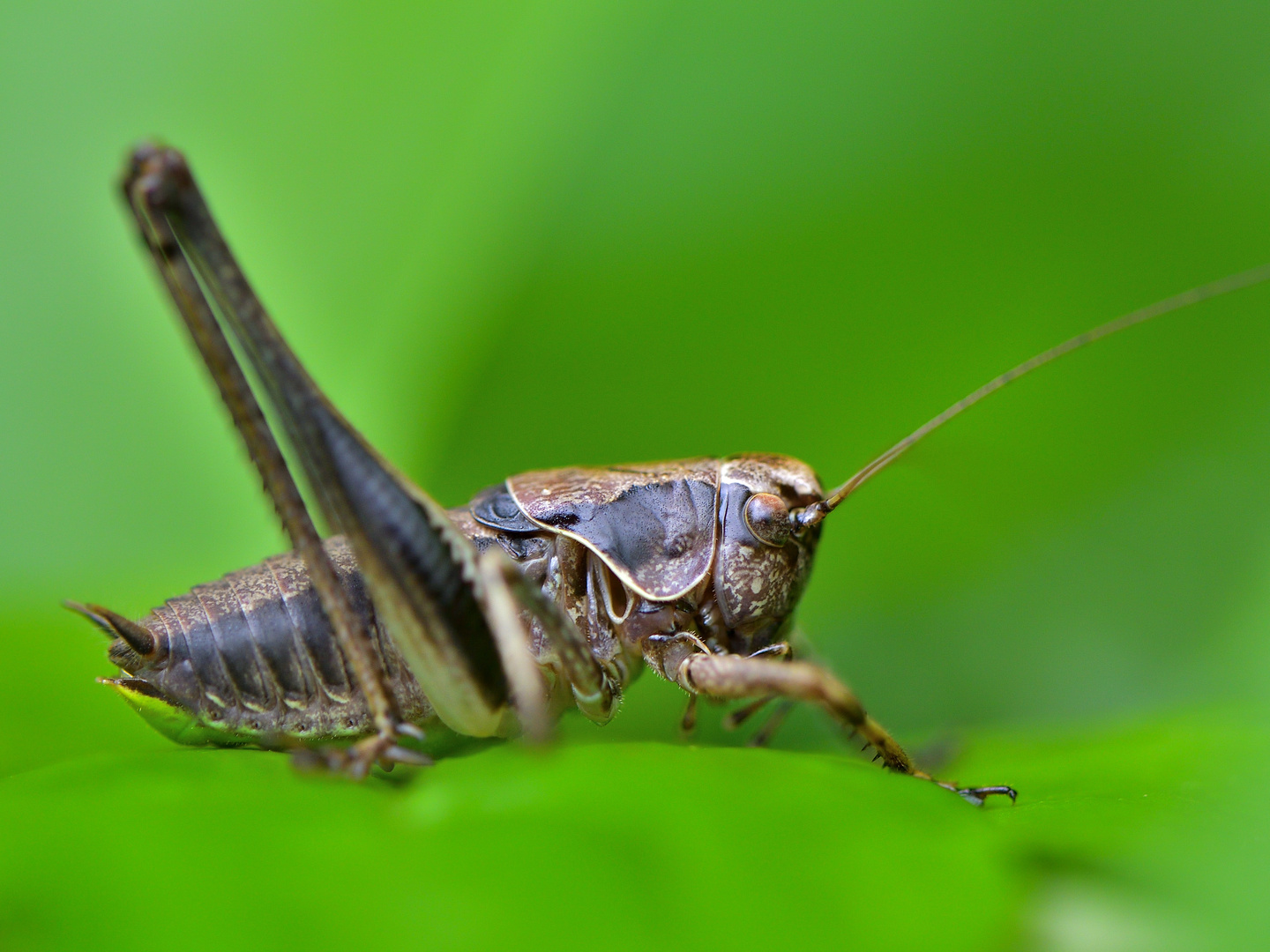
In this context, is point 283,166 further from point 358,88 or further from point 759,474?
point 759,474

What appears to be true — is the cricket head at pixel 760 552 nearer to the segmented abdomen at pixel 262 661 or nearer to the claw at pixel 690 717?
the claw at pixel 690 717

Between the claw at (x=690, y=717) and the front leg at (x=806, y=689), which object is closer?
the front leg at (x=806, y=689)

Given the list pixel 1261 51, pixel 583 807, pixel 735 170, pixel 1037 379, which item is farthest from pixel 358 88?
pixel 583 807

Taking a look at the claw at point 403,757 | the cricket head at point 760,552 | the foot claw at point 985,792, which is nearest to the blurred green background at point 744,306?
the foot claw at point 985,792

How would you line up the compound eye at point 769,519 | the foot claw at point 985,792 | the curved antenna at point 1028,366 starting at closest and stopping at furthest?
Result: the foot claw at point 985,792, the curved antenna at point 1028,366, the compound eye at point 769,519

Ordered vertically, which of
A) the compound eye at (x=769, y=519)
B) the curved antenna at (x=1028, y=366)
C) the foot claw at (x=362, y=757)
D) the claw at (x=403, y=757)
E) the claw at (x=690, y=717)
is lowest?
the claw at (x=690, y=717)

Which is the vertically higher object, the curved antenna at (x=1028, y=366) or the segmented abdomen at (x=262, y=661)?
the curved antenna at (x=1028, y=366)

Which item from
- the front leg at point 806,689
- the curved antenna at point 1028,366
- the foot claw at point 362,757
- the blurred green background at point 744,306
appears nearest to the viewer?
the foot claw at point 362,757
